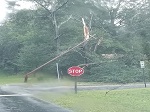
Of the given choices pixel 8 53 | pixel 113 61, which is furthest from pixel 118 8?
pixel 8 53

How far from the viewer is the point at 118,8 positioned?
3947 cm

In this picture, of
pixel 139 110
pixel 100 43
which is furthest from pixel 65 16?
pixel 139 110

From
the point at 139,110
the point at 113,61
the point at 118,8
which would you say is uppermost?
the point at 118,8

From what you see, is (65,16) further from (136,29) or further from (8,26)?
(8,26)

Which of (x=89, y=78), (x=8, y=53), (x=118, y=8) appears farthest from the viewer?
(x=8, y=53)

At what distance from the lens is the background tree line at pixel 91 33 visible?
106 feet

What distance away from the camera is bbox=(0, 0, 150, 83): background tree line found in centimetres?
3241

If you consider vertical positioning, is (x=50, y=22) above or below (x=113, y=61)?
above

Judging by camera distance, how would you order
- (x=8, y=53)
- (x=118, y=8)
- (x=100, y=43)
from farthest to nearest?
(x=8, y=53)
(x=118, y=8)
(x=100, y=43)

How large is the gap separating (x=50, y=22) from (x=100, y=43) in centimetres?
605

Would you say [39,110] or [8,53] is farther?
[8,53]

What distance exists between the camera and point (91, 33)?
3303 cm

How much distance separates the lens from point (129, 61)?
32.6m

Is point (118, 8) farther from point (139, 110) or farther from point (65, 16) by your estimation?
point (139, 110)
